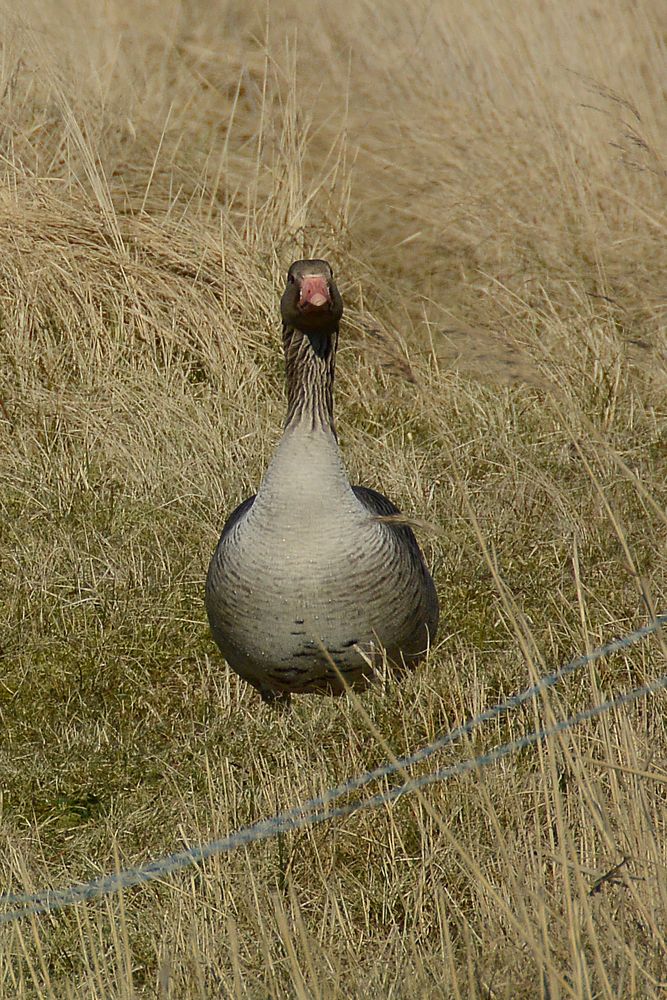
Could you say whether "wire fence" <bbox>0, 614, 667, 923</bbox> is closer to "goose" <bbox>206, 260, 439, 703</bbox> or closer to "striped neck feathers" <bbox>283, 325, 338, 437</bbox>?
"goose" <bbox>206, 260, 439, 703</bbox>

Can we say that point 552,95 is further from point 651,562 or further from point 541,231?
point 651,562

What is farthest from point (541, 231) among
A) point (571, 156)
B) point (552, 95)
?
point (552, 95)

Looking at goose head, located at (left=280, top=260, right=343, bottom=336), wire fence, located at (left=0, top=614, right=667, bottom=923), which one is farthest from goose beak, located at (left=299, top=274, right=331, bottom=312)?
wire fence, located at (left=0, top=614, right=667, bottom=923)

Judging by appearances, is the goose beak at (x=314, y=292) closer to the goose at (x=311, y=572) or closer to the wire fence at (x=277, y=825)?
the goose at (x=311, y=572)

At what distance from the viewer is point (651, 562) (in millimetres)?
4848

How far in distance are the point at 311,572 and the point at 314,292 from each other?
84 cm

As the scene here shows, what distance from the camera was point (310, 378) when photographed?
4250 mm

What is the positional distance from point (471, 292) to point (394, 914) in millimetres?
4499

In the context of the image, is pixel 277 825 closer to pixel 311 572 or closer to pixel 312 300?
pixel 311 572

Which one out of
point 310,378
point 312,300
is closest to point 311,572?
point 310,378

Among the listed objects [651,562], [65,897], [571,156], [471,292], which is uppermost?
[571,156]

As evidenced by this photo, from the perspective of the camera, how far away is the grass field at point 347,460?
2.88 meters

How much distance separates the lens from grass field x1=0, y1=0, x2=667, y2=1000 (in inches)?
114

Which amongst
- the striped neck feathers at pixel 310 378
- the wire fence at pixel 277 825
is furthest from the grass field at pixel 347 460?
the striped neck feathers at pixel 310 378
